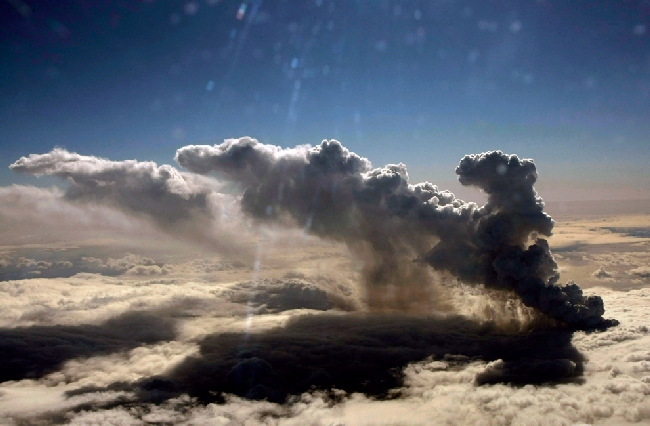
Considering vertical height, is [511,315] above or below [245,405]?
above

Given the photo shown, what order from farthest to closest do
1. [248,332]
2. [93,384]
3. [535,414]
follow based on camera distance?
[248,332]
[93,384]
[535,414]

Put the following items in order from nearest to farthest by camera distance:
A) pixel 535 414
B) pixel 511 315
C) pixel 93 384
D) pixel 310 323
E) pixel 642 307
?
pixel 535 414, pixel 93 384, pixel 511 315, pixel 642 307, pixel 310 323

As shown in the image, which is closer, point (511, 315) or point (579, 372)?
point (579, 372)

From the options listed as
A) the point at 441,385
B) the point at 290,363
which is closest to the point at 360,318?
the point at 290,363

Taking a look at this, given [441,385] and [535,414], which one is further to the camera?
[441,385]

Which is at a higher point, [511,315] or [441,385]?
[511,315]

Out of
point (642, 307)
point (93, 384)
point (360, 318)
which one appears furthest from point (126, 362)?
point (642, 307)

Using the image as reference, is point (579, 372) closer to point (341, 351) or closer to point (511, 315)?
point (511, 315)

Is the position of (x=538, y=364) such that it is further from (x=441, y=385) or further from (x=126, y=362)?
(x=126, y=362)

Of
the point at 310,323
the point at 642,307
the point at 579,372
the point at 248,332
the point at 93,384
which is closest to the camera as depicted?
the point at 579,372
